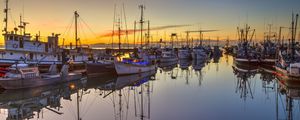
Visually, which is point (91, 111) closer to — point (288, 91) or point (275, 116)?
point (275, 116)

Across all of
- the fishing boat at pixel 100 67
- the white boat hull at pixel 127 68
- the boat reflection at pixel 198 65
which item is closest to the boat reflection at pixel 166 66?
the boat reflection at pixel 198 65

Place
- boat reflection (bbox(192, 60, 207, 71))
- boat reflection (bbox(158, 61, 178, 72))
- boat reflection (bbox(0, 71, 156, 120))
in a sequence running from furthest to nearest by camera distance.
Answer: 1. boat reflection (bbox(192, 60, 207, 71))
2. boat reflection (bbox(158, 61, 178, 72))
3. boat reflection (bbox(0, 71, 156, 120))

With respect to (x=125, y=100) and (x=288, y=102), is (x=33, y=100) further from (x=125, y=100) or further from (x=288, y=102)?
(x=288, y=102)

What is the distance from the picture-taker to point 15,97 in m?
22.6

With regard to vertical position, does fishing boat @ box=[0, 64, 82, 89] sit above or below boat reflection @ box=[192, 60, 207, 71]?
above

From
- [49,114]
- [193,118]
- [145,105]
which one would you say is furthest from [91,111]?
[193,118]

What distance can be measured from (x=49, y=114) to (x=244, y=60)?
44824 millimetres

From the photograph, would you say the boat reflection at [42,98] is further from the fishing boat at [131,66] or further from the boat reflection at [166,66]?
the boat reflection at [166,66]

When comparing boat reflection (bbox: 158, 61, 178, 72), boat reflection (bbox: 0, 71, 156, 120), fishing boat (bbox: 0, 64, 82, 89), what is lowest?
boat reflection (bbox: 0, 71, 156, 120)

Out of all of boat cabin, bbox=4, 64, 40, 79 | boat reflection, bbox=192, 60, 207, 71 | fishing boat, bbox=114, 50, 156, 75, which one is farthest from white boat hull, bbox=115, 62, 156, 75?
boat reflection, bbox=192, 60, 207, 71

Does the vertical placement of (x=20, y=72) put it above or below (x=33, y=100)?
above

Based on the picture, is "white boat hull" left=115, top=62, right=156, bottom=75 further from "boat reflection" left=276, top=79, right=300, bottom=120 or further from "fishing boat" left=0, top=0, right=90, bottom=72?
"boat reflection" left=276, top=79, right=300, bottom=120

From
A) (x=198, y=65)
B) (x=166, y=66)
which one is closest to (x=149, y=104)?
(x=166, y=66)

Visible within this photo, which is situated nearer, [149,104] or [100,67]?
[149,104]
